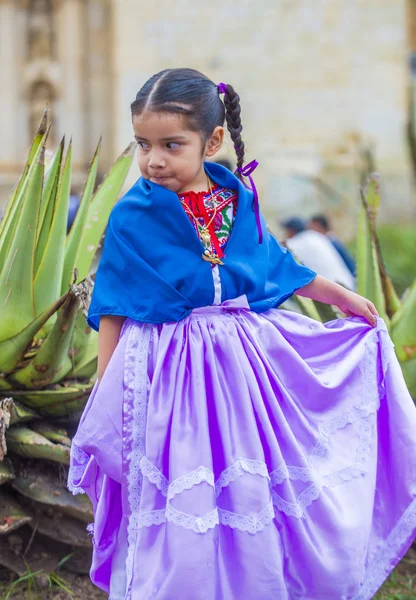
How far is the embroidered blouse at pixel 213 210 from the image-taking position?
221 cm

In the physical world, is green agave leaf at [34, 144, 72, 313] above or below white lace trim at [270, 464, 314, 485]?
above

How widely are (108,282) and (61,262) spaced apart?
77 cm

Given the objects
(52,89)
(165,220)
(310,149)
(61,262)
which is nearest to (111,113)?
(52,89)

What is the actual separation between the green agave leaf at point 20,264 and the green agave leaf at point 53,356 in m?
0.12

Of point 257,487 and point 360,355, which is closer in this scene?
point 257,487

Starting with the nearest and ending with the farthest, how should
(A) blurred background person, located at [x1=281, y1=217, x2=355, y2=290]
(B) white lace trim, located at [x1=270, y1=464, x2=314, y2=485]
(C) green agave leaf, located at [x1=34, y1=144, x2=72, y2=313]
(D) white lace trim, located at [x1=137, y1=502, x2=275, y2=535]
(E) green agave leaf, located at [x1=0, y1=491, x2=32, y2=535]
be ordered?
(D) white lace trim, located at [x1=137, y1=502, x2=275, y2=535]
(B) white lace trim, located at [x1=270, y1=464, x2=314, y2=485]
(E) green agave leaf, located at [x1=0, y1=491, x2=32, y2=535]
(C) green agave leaf, located at [x1=34, y1=144, x2=72, y2=313]
(A) blurred background person, located at [x1=281, y1=217, x2=355, y2=290]

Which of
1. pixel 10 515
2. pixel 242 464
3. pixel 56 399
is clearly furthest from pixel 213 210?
pixel 10 515

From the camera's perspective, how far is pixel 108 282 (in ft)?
7.02

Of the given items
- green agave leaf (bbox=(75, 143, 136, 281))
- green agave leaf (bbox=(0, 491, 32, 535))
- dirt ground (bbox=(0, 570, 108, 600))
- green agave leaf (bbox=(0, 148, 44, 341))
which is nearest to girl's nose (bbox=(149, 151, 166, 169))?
green agave leaf (bbox=(0, 148, 44, 341))

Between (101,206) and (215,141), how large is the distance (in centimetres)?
100

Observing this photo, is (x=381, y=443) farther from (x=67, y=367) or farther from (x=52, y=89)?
(x=52, y=89)

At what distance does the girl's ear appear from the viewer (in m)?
2.23

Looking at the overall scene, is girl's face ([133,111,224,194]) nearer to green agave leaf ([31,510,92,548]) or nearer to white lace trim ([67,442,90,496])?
white lace trim ([67,442,90,496])

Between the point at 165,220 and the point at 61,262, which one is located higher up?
the point at 165,220
